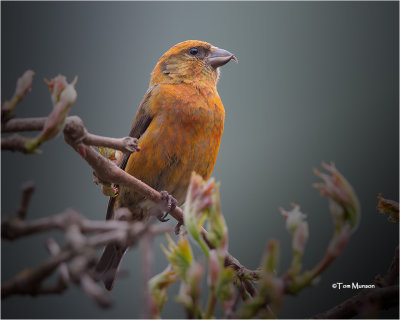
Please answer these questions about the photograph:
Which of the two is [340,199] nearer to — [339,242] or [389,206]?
[339,242]

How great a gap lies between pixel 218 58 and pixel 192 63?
0.17 m

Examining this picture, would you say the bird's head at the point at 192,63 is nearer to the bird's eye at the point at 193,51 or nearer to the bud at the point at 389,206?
the bird's eye at the point at 193,51

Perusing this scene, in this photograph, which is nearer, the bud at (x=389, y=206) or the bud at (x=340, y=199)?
the bud at (x=340, y=199)

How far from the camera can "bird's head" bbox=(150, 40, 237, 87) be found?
2.60m

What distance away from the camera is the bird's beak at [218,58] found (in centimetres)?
266

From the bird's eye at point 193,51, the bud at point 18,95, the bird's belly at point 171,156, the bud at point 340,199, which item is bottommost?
the bird's belly at point 171,156

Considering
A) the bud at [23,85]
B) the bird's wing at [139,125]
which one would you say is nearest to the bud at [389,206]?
the bud at [23,85]

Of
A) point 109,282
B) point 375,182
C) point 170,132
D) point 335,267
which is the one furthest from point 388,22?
point 109,282

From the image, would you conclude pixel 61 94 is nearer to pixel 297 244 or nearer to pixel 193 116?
pixel 297 244

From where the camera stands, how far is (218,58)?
2.68 meters

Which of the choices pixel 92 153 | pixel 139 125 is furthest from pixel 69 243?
pixel 139 125

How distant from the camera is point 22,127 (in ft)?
2.23

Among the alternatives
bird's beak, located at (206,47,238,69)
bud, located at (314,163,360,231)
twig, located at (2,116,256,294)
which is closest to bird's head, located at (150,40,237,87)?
bird's beak, located at (206,47,238,69)

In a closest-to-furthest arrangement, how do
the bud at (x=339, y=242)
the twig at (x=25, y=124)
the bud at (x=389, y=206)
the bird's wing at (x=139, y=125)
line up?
the bud at (x=339, y=242)
the twig at (x=25, y=124)
the bud at (x=389, y=206)
the bird's wing at (x=139, y=125)
